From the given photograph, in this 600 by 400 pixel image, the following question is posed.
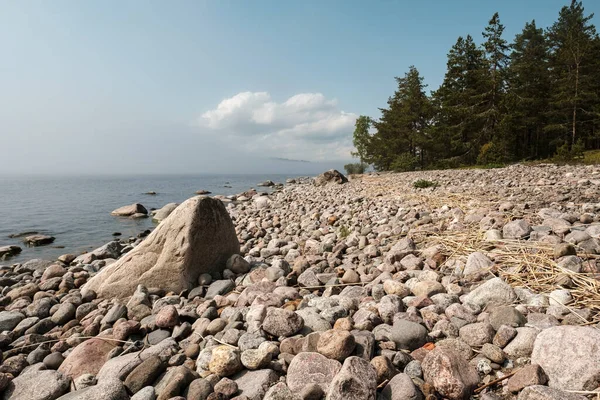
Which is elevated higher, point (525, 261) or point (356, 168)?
point (356, 168)

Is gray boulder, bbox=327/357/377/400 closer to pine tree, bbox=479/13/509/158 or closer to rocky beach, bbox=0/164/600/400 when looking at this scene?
rocky beach, bbox=0/164/600/400

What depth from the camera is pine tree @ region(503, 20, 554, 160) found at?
2593cm

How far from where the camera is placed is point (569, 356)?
172 cm

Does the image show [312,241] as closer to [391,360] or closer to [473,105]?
[391,360]

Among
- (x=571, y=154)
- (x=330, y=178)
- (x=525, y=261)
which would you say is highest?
(x=571, y=154)

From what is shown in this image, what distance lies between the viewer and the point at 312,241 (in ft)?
20.6

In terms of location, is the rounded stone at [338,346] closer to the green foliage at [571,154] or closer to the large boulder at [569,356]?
the large boulder at [569,356]

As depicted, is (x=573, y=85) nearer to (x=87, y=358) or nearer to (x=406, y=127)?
(x=406, y=127)

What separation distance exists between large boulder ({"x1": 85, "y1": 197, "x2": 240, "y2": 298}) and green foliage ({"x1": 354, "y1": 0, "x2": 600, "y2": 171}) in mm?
22482

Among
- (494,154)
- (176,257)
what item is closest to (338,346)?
(176,257)

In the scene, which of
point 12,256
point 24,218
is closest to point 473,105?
point 12,256

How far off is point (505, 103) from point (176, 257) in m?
29.6

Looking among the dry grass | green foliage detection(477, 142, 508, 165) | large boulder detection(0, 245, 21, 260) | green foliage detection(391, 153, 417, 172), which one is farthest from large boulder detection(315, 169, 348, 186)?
the dry grass

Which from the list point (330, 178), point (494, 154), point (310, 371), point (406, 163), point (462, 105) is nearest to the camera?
point (310, 371)
